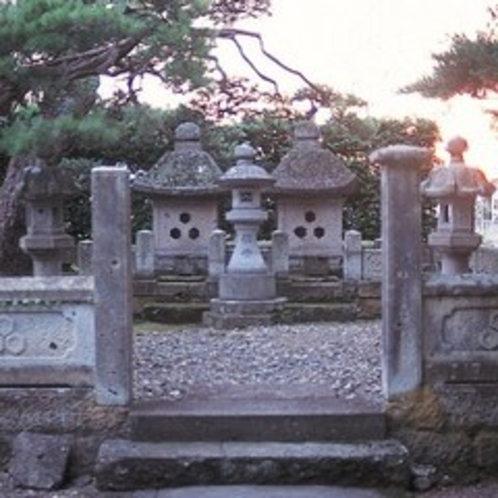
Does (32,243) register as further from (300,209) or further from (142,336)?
(300,209)

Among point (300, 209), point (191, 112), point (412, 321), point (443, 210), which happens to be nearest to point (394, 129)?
point (191, 112)

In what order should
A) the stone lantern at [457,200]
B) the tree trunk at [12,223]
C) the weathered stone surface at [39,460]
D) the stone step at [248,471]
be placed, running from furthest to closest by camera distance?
the tree trunk at [12,223] → the stone lantern at [457,200] → the weathered stone surface at [39,460] → the stone step at [248,471]

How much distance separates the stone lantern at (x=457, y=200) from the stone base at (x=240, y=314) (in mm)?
2252

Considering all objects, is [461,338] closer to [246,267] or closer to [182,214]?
[246,267]

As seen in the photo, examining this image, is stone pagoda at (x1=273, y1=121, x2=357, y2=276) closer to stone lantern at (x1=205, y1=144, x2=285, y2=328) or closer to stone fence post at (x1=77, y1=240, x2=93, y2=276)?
stone lantern at (x1=205, y1=144, x2=285, y2=328)

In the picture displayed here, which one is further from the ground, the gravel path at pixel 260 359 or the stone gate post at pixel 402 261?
the stone gate post at pixel 402 261

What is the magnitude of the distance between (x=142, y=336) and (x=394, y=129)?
29.7 ft

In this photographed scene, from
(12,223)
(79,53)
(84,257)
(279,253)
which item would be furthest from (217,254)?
(79,53)

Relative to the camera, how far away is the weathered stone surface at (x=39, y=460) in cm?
520

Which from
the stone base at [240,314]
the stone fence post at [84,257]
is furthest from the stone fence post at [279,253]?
the stone fence post at [84,257]

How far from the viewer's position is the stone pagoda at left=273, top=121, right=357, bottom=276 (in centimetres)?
1245

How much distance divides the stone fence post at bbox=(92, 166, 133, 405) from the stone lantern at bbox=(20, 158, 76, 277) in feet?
12.0

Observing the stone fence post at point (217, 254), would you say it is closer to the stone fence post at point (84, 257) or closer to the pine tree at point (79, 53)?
the stone fence post at point (84, 257)

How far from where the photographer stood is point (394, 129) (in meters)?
17.0
